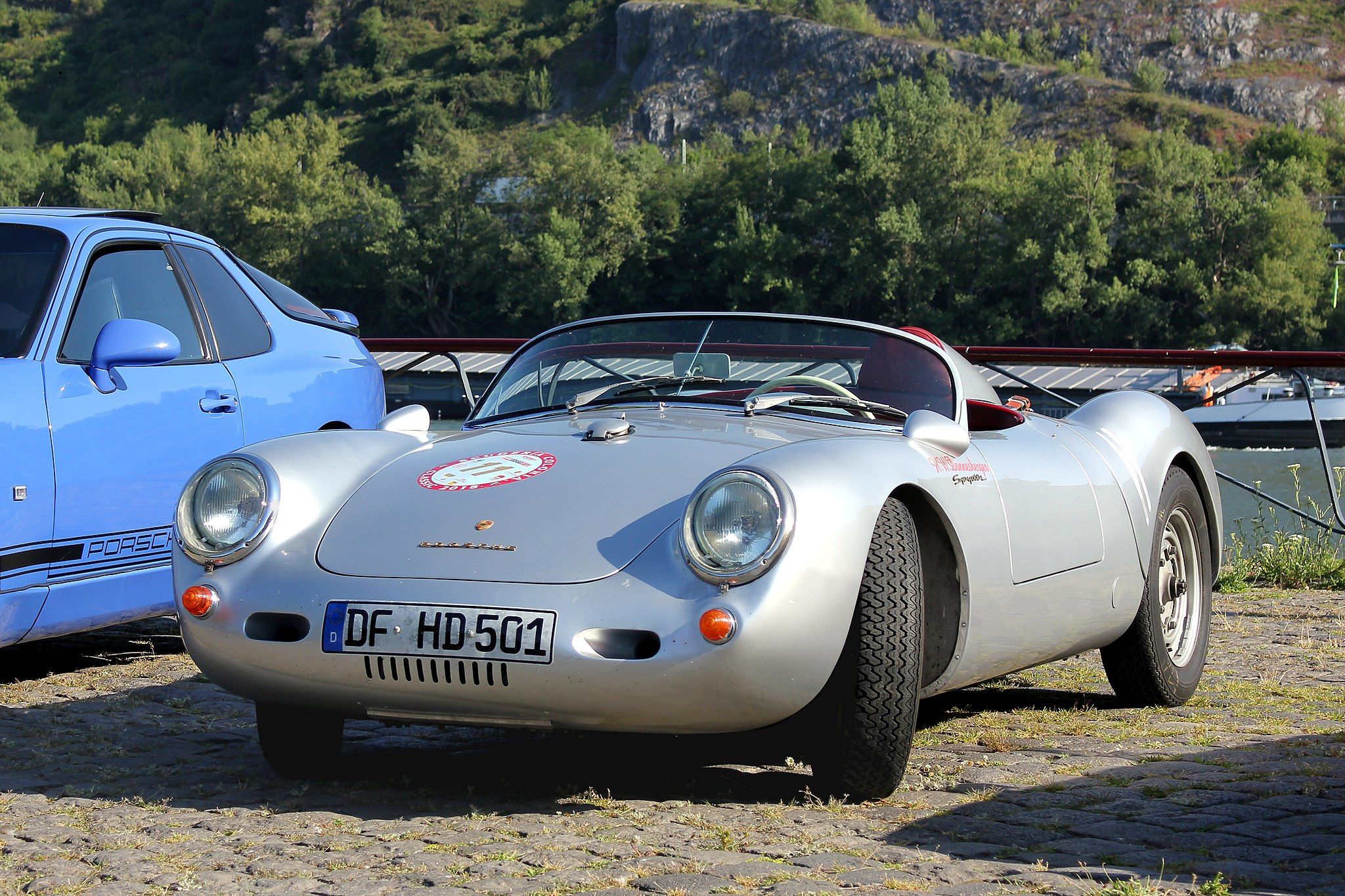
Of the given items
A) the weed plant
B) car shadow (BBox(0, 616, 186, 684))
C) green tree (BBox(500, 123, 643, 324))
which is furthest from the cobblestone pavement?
green tree (BBox(500, 123, 643, 324))

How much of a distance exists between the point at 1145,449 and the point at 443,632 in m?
2.71

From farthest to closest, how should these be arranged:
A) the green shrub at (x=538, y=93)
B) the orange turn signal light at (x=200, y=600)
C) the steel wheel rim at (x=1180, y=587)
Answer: the green shrub at (x=538, y=93) → the steel wheel rim at (x=1180, y=587) → the orange turn signal light at (x=200, y=600)

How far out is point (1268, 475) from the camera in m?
36.9

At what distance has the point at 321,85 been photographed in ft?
516

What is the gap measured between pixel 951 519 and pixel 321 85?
533 feet

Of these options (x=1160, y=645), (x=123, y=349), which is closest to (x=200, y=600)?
(x=123, y=349)

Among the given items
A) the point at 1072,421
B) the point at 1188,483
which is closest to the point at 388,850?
the point at 1072,421

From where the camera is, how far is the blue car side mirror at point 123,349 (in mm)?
4996

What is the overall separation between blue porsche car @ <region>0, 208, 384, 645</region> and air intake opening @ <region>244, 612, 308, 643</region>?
153 centimetres

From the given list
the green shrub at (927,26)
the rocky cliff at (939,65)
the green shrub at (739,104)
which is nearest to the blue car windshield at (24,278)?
the rocky cliff at (939,65)

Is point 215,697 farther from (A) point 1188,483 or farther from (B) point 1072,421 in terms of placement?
(A) point 1188,483

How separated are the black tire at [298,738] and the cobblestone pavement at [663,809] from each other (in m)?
0.08

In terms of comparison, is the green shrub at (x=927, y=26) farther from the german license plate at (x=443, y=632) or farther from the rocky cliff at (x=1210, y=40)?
the german license plate at (x=443, y=632)

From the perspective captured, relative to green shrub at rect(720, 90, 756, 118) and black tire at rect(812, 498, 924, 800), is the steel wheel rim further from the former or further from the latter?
green shrub at rect(720, 90, 756, 118)
